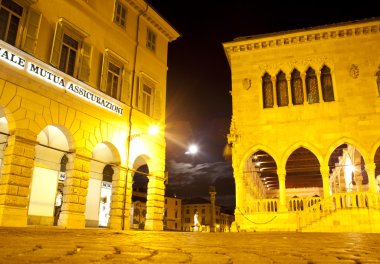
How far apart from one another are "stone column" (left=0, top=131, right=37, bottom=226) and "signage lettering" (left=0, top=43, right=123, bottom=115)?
2296 millimetres

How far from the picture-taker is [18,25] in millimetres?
12555

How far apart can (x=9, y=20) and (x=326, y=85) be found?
1734 centimetres

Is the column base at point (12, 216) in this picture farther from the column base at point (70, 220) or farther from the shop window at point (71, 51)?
the shop window at point (71, 51)

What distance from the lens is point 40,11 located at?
13234mm

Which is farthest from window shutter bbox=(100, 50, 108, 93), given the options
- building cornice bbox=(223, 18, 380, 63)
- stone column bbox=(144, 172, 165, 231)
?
building cornice bbox=(223, 18, 380, 63)

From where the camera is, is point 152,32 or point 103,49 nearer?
point 103,49

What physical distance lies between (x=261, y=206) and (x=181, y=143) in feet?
19.6

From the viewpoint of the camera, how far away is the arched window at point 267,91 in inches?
870

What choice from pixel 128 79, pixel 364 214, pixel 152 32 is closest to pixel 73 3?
pixel 128 79

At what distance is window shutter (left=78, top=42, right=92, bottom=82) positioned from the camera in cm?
1493

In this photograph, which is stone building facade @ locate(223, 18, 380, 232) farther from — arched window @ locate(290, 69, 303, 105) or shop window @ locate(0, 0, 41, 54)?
shop window @ locate(0, 0, 41, 54)

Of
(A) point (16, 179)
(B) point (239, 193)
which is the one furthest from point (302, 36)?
(A) point (16, 179)

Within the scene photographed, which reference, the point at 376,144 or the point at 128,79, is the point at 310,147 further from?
the point at 128,79

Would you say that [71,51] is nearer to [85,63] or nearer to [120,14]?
[85,63]
